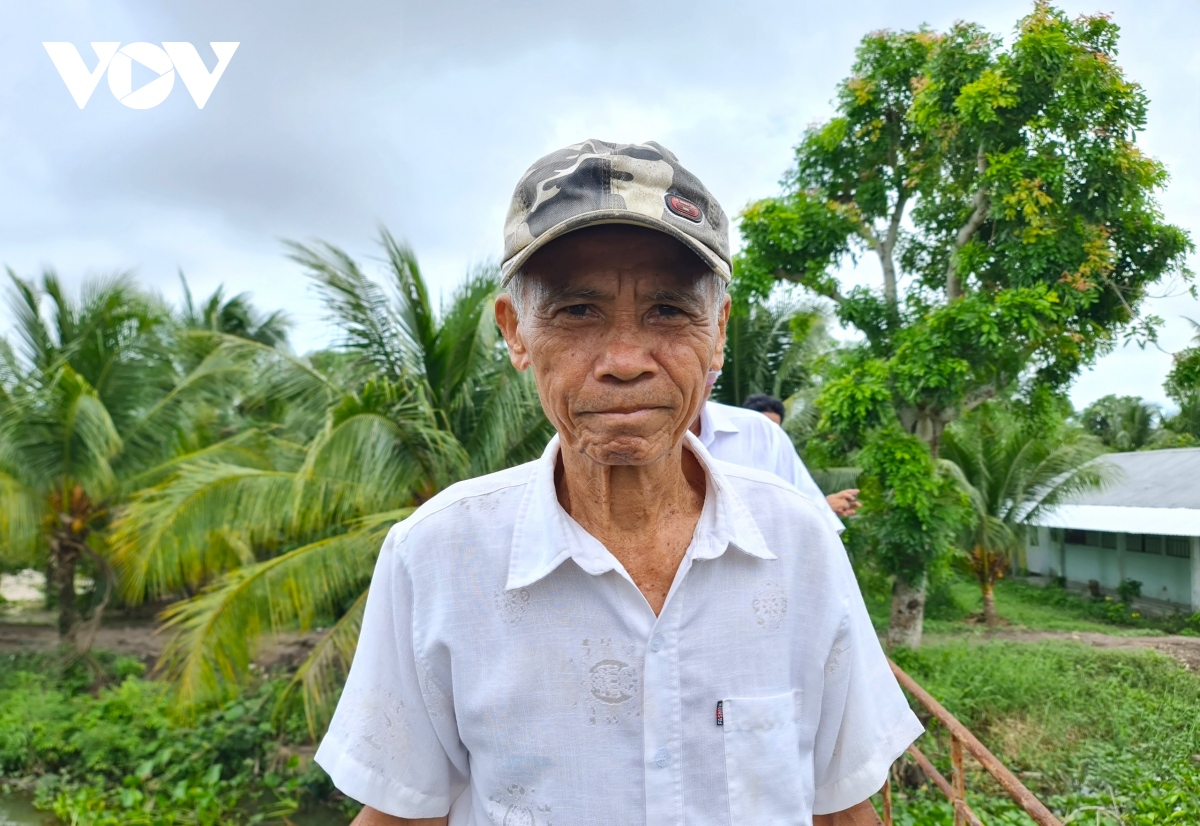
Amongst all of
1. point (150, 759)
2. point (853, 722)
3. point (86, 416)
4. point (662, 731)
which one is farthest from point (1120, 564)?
point (86, 416)

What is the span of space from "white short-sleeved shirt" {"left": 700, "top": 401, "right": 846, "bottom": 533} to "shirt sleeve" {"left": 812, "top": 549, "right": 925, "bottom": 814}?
1.66m

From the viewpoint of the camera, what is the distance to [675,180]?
0.98m

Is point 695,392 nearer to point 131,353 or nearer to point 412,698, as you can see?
point 412,698

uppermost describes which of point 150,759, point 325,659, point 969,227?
point 969,227

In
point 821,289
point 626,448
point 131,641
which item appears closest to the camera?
point 626,448

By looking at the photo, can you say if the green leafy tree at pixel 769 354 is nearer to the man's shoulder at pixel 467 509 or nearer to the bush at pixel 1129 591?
the bush at pixel 1129 591

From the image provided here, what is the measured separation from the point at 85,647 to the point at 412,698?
13248 mm

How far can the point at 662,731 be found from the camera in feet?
3.26

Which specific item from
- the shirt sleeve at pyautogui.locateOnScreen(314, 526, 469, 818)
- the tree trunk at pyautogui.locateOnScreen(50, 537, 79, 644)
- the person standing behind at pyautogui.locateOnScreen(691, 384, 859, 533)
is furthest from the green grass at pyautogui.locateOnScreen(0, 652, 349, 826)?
the shirt sleeve at pyautogui.locateOnScreen(314, 526, 469, 818)

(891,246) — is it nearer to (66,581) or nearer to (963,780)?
(963,780)

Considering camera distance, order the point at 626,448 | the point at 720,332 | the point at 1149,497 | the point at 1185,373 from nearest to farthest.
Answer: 1. the point at 626,448
2. the point at 720,332
3. the point at 1185,373
4. the point at 1149,497

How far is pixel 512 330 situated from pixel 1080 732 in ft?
21.7

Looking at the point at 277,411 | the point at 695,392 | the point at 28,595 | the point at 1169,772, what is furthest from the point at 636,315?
the point at 28,595

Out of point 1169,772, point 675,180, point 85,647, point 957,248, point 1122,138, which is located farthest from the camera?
point 85,647
